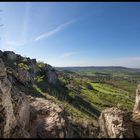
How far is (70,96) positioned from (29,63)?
34.9 m

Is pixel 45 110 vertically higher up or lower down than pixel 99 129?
higher up

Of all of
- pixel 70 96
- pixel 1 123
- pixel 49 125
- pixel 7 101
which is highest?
pixel 7 101

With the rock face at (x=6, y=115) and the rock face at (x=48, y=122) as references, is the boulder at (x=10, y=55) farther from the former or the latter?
the rock face at (x=6, y=115)

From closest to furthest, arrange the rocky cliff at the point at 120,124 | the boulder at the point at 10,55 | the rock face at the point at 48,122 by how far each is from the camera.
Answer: the rock face at the point at 48,122, the rocky cliff at the point at 120,124, the boulder at the point at 10,55

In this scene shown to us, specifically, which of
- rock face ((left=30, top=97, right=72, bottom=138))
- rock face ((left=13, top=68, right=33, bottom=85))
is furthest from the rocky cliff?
rock face ((left=13, top=68, right=33, bottom=85))

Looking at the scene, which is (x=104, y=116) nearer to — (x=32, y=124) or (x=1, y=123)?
(x=32, y=124)

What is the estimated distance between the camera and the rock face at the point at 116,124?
41747mm

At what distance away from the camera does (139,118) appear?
147 ft

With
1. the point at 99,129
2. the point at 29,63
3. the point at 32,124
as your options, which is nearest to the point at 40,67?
the point at 29,63

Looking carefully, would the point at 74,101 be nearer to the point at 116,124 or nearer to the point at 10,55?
the point at 10,55

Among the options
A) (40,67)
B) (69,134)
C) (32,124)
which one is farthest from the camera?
(40,67)

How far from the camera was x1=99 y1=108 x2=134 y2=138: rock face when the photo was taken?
137 ft

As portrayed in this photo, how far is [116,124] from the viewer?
43.5 meters

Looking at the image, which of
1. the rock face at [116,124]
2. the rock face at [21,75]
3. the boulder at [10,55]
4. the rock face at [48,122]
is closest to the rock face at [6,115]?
the rock face at [48,122]
